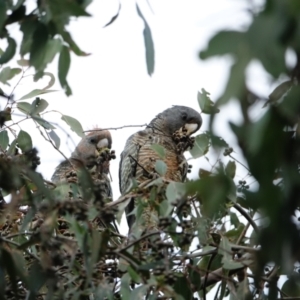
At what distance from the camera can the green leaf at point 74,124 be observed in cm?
243

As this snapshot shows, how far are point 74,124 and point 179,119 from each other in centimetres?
242

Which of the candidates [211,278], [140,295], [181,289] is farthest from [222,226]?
[140,295]

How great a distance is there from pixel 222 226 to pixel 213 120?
4.96ft

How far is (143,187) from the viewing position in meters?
1.90

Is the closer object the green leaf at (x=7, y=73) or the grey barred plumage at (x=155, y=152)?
the green leaf at (x=7, y=73)

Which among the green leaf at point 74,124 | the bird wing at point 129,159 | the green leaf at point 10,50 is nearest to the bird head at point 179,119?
the bird wing at point 129,159

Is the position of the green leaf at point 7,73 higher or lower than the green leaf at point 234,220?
higher

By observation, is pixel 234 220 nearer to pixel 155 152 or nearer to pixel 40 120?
pixel 40 120

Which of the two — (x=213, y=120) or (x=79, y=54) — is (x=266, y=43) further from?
(x=79, y=54)

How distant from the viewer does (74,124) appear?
2449 mm

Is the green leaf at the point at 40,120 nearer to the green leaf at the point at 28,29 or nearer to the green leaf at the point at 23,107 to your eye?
the green leaf at the point at 23,107

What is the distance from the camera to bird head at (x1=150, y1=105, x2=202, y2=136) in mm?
4766

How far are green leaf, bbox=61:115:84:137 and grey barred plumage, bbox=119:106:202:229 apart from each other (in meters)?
0.54

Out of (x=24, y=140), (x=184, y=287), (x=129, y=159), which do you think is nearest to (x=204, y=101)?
(x=24, y=140)
